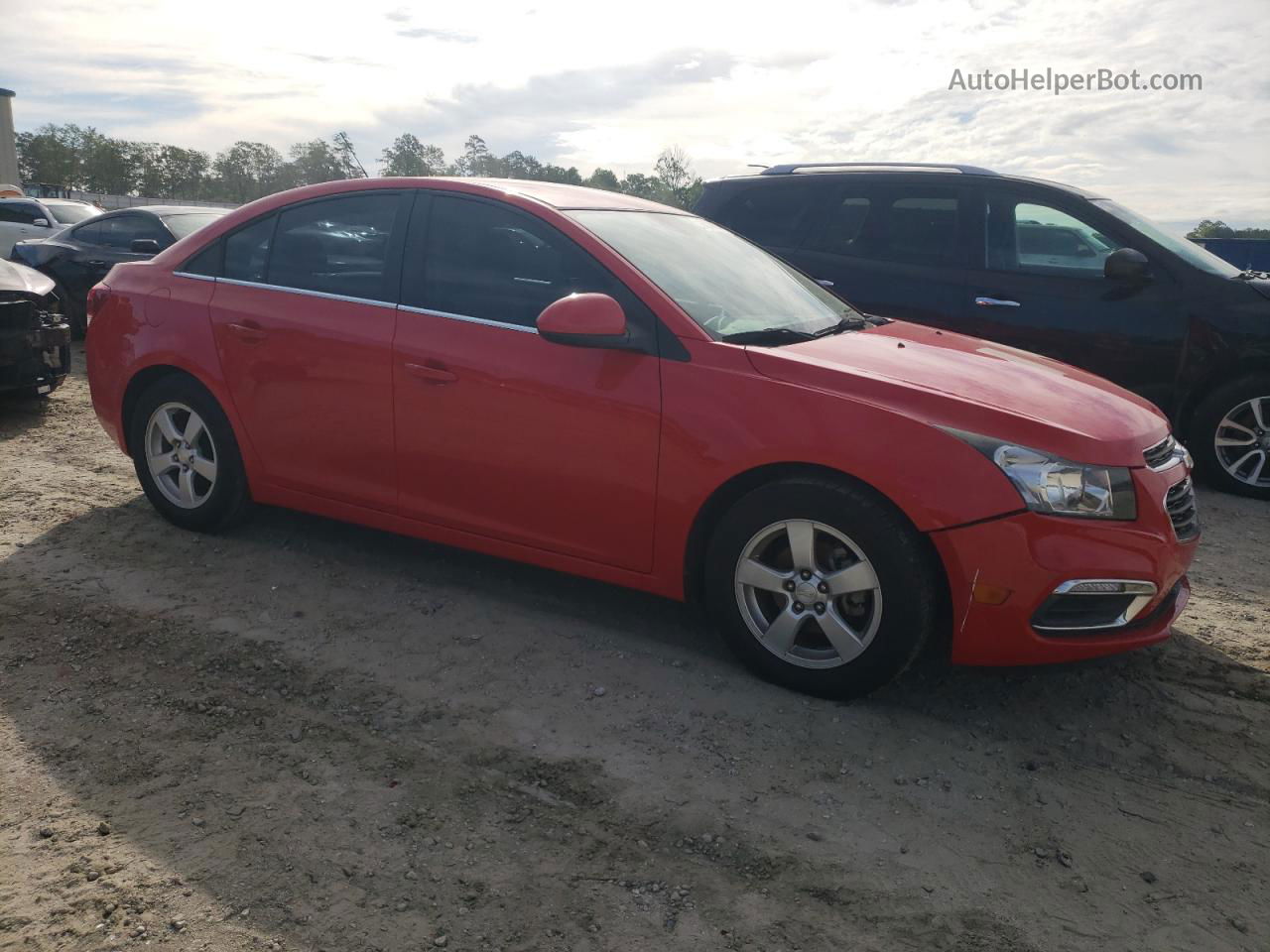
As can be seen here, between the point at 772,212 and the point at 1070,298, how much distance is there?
2.09m

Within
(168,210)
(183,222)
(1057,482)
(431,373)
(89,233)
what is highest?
(168,210)

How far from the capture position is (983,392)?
3354 millimetres

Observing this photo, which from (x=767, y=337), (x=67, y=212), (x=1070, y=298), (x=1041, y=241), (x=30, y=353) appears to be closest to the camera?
(x=767, y=337)

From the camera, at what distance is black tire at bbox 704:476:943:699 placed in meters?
3.17

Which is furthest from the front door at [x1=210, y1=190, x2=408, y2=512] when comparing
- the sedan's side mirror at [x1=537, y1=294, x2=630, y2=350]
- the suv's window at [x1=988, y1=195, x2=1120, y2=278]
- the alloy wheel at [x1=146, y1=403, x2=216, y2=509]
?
the suv's window at [x1=988, y1=195, x2=1120, y2=278]

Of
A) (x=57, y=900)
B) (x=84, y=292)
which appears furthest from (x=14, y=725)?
(x=84, y=292)

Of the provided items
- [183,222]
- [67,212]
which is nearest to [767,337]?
[183,222]

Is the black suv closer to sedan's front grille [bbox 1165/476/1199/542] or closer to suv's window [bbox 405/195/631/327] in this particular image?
sedan's front grille [bbox 1165/476/1199/542]

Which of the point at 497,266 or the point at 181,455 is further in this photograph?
the point at 181,455

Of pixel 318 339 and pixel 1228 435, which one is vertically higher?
pixel 318 339

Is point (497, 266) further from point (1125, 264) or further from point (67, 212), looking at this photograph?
point (67, 212)

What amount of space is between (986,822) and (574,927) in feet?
4.02

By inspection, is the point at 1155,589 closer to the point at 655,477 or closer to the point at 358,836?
the point at 655,477

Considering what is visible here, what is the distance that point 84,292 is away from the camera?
1086cm
